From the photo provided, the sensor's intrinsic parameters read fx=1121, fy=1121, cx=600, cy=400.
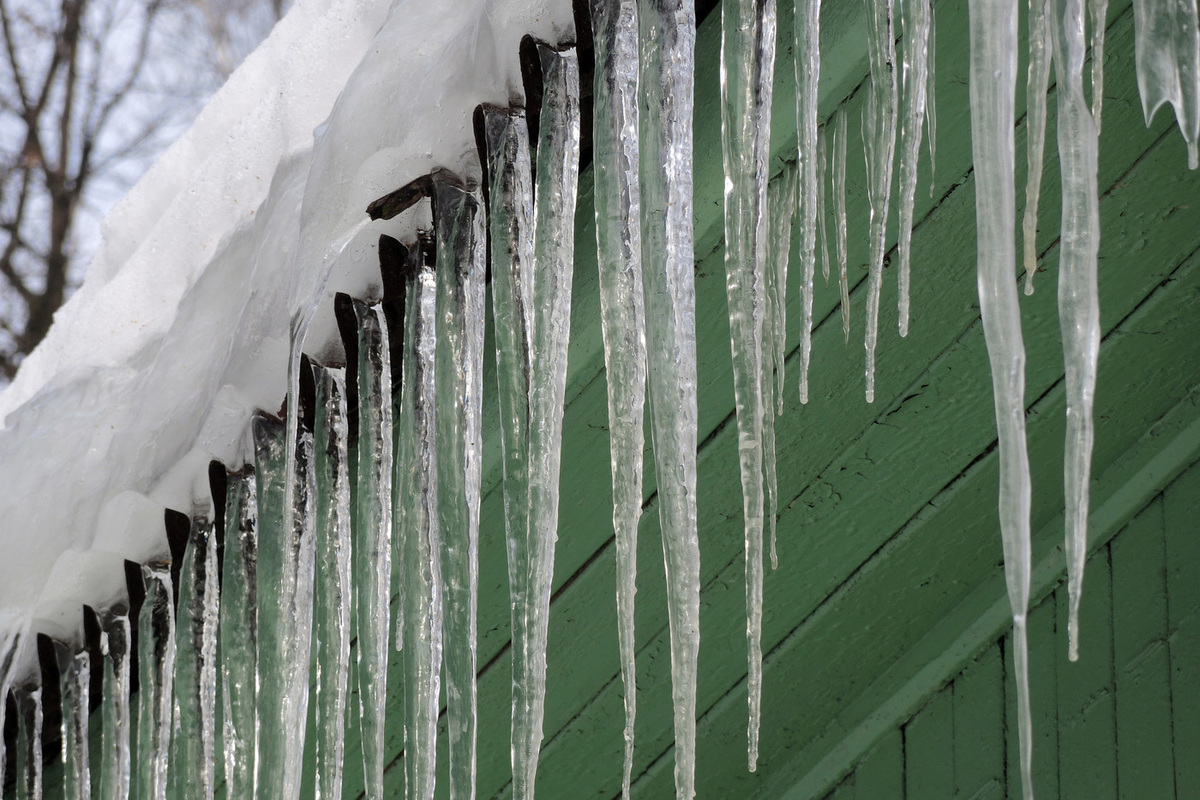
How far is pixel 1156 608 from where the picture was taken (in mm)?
2012

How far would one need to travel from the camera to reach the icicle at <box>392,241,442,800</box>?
115 centimetres

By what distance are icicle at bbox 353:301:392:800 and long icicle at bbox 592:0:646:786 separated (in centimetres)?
31

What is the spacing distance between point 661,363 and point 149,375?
59 cm

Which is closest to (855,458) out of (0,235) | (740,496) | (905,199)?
(740,496)

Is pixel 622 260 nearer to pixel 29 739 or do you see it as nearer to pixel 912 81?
pixel 912 81

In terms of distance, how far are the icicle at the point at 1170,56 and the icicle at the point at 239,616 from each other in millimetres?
980

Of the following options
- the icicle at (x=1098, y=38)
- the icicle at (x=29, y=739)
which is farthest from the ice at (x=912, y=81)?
the icicle at (x=29, y=739)

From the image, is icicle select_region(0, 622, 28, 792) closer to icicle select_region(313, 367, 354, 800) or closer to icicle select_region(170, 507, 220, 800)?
icicle select_region(170, 507, 220, 800)

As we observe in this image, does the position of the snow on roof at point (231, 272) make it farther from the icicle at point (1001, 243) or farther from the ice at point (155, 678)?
the icicle at point (1001, 243)

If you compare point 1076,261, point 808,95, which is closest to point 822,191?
point 808,95

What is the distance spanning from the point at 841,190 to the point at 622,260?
1.66 feet

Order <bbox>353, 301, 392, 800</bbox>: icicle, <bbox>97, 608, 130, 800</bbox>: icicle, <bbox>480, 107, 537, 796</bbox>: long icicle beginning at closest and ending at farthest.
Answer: <bbox>480, 107, 537, 796</bbox>: long icicle < <bbox>353, 301, 392, 800</bbox>: icicle < <bbox>97, 608, 130, 800</bbox>: icicle

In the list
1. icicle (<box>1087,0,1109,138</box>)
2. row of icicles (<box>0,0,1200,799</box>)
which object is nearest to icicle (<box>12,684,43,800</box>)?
row of icicles (<box>0,0,1200,799</box>)

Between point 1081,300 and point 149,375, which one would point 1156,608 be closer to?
point 1081,300
